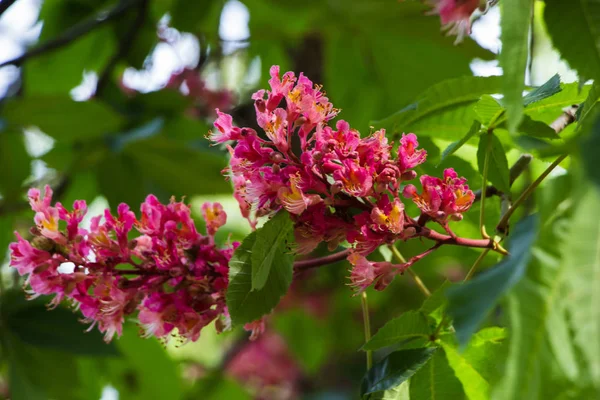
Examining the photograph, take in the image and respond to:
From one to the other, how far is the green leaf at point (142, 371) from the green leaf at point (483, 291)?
82.0 inches

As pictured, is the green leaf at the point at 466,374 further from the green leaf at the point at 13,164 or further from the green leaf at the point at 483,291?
the green leaf at the point at 13,164

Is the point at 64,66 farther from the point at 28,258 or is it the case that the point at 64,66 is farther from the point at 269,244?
the point at 269,244

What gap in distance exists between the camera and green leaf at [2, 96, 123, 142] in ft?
8.14

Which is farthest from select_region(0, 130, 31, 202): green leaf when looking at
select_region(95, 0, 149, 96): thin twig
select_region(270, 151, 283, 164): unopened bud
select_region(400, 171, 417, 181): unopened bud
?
select_region(400, 171, 417, 181): unopened bud

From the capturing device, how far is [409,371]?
1.13 meters

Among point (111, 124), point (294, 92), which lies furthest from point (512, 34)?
point (111, 124)

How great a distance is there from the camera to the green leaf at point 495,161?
1268 mm

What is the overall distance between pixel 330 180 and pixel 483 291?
1.65ft

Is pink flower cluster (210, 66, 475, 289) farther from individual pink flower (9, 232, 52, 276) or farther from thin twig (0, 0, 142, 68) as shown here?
thin twig (0, 0, 142, 68)

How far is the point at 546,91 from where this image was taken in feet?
3.80

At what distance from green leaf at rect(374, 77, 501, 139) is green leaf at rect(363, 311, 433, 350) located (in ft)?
1.42

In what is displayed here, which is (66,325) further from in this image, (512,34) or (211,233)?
(512,34)

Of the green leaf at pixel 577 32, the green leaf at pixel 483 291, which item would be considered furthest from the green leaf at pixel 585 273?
the green leaf at pixel 577 32

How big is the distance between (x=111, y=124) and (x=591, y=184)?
218 centimetres
